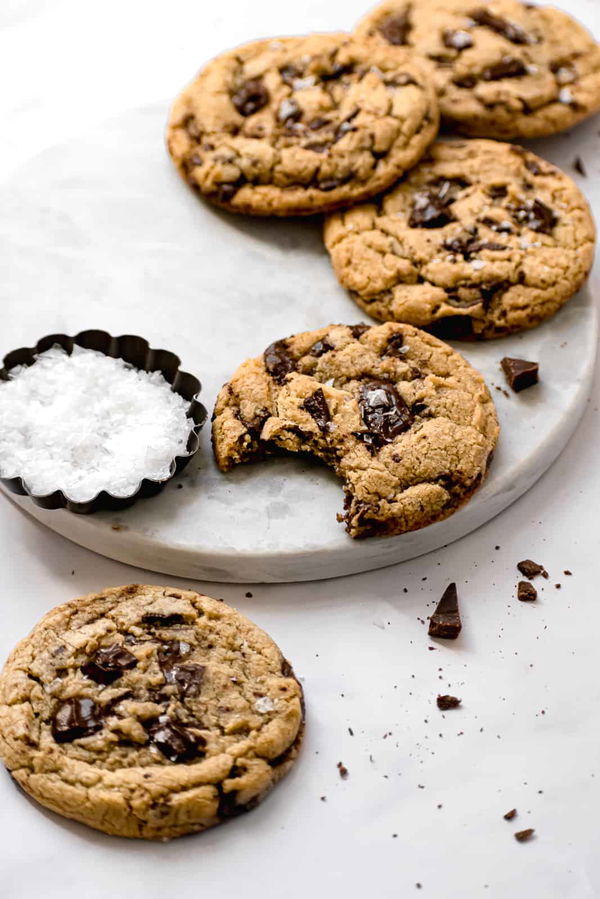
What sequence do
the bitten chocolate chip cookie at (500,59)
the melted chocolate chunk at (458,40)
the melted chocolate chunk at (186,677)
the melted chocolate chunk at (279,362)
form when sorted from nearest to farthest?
the melted chocolate chunk at (186,677), the melted chocolate chunk at (279,362), the bitten chocolate chip cookie at (500,59), the melted chocolate chunk at (458,40)

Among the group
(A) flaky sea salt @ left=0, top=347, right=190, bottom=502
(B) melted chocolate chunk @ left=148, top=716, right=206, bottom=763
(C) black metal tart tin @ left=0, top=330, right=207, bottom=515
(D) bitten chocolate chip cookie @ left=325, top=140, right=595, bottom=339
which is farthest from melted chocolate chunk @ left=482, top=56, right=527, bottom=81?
(B) melted chocolate chunk @ left=148, top=716, right=206, bottom=763

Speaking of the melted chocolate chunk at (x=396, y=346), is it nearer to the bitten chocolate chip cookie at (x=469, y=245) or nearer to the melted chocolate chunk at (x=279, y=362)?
the bitten chocolate chip cookie at (x=469, y=245)

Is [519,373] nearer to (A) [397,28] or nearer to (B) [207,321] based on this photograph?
(B) [207,321]

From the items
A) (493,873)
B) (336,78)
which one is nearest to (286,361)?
(336,78)

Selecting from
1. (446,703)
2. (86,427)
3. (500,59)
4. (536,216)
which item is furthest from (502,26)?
(446,703)

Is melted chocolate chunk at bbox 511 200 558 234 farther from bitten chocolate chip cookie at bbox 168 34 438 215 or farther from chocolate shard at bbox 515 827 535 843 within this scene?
chocolate shard at bbox 515 827 535 843

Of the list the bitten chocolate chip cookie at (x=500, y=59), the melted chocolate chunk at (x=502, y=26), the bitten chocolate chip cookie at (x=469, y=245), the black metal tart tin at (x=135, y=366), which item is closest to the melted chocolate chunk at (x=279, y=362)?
the black metal tart tin at (x=135, y=366)
